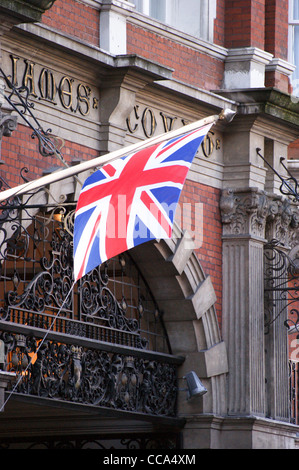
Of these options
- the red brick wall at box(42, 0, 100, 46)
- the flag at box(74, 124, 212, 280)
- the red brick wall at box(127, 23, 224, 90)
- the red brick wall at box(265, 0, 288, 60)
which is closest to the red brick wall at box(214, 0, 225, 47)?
the red brick wall at box(127, 23, 224, 90)

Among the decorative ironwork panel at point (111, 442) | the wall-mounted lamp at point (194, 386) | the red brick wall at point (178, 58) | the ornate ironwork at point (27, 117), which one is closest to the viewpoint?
the ornate ironwork at point (27, 117)

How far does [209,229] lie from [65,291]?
2.72m

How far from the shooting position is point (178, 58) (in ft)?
53.2

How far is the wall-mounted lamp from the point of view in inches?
607

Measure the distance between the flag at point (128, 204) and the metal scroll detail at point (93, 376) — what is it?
2790 millimetres

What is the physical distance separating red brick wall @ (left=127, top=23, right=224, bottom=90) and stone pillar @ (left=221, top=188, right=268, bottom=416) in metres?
1.45

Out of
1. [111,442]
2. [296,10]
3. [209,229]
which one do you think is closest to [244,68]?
[209,229]

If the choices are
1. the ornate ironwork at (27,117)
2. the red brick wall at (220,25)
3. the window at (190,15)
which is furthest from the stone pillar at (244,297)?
the ornate ironwork at (27,117)

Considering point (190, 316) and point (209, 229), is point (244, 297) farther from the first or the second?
point (209, 229)

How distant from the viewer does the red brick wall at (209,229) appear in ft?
52.7

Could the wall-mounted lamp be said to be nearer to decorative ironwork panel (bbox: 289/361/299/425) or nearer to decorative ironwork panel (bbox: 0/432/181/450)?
decorative ironwork panel (bbox: 0/432/181/450)

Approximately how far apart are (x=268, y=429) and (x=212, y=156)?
3.39m

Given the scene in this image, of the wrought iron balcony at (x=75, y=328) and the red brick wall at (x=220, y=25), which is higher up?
the red brick wall at (x=220, y=25)

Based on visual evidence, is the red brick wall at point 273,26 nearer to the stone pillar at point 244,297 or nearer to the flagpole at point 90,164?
the stone pillar at point 244,297
